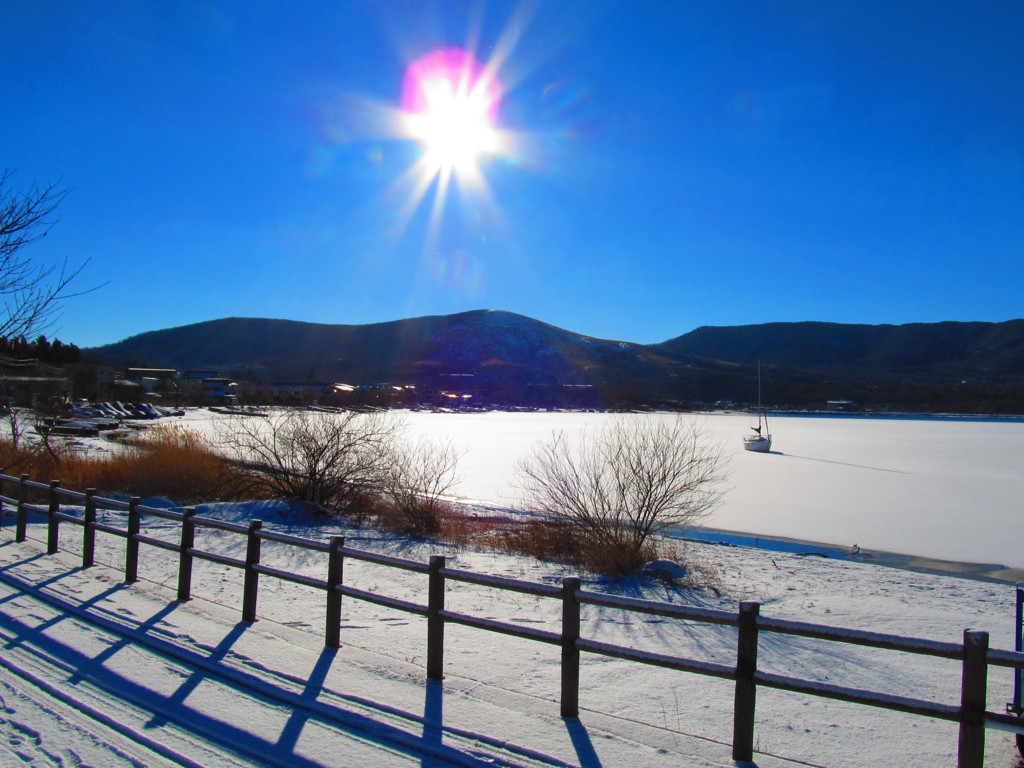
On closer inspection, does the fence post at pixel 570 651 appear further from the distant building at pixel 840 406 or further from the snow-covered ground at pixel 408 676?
the distant building at pixel 840 406

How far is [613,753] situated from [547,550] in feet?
37.3

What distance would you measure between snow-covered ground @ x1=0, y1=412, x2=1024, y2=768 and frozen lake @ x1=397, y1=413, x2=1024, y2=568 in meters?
5.84

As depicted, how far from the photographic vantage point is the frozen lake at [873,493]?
19578 mm

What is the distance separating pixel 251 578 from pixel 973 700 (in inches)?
261

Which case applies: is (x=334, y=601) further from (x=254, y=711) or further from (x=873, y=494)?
(x=873, y=494)

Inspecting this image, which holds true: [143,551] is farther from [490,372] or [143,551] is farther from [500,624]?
[490,372]

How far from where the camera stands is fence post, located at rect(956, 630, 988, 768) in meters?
4.12

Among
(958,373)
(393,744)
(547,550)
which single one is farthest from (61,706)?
(958,373)

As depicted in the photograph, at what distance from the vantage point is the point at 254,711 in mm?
5375

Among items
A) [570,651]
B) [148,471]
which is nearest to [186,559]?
[570,651]

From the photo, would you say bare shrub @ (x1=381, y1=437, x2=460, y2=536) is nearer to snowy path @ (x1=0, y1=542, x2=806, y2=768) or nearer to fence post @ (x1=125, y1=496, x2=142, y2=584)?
fence post @ (x1=125, y1=496, x2=142, y2=584)

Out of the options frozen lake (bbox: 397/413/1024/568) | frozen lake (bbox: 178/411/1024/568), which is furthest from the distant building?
frozen lake (bbox: 397/413/1024/568)

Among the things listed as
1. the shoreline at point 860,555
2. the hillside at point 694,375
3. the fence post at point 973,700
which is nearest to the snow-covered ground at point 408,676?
the fence post at point 973,700

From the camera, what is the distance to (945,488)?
2869cm
